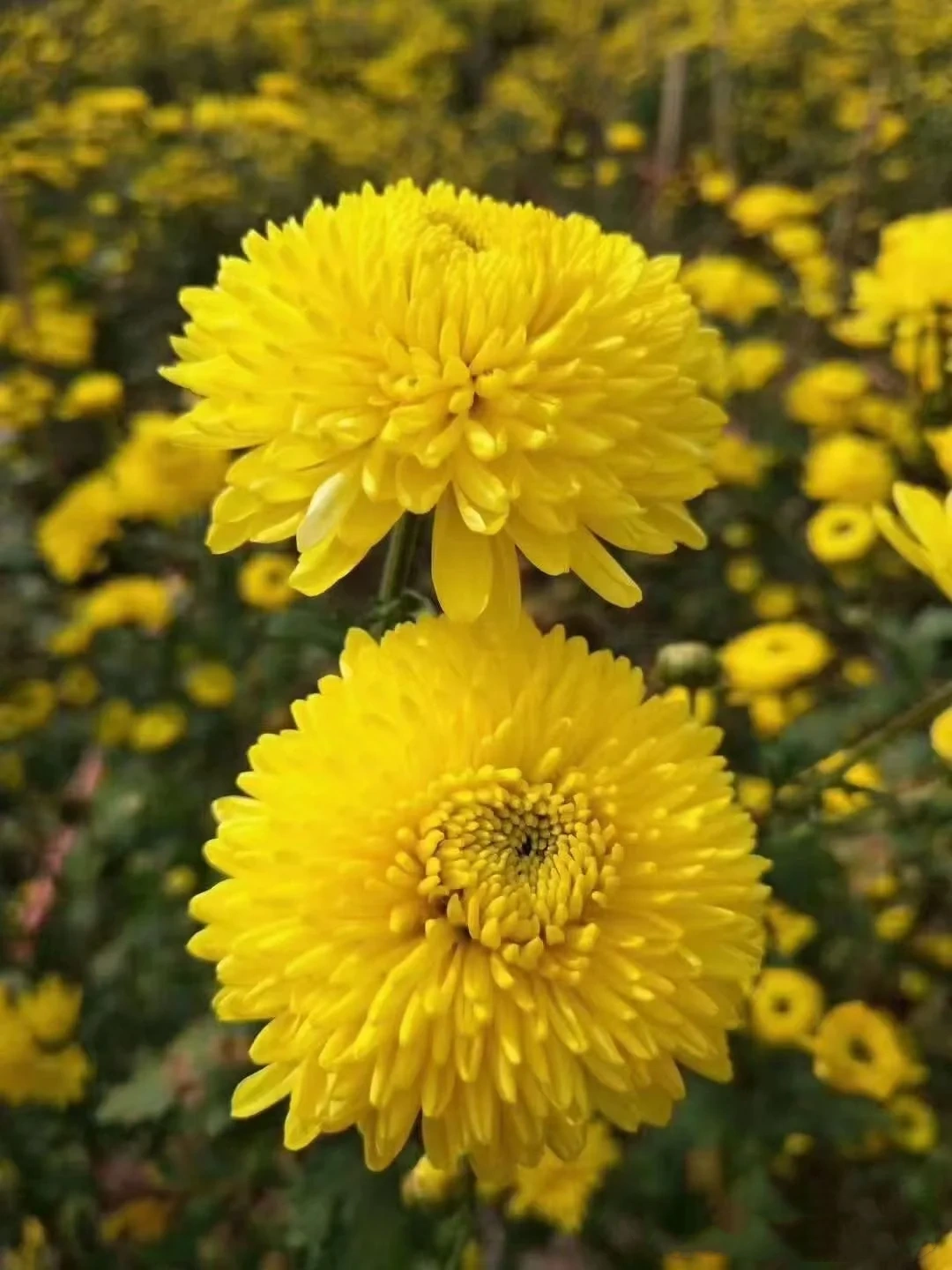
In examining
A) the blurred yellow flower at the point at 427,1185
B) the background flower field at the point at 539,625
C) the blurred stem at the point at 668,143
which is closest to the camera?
the blurred yellow flower at the point at 427,1185

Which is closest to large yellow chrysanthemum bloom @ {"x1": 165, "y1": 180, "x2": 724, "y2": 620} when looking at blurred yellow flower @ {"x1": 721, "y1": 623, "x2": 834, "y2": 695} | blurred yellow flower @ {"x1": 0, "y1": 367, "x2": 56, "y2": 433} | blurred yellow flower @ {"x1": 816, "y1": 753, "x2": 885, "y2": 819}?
blurred yellow flower @ {"x1": 816, "y1": 753, "x2": 885, "y2": 819}

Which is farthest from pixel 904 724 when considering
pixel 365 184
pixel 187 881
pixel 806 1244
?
pixel 806 1244

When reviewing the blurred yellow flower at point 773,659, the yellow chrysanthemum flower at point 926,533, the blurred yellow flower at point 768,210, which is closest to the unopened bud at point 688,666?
the yellow chrysanthemum flower at point 926,533

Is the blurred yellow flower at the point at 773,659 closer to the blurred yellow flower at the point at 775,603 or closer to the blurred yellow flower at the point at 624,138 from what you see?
the blurred yellow flower at the point at 775,603

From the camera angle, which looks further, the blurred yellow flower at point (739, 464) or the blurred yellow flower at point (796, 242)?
the blurred yellow flower at point (796, 242)

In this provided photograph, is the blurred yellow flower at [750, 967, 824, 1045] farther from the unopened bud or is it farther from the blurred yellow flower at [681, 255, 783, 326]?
the blurred yellow flower at [681, 255, 783, 326]

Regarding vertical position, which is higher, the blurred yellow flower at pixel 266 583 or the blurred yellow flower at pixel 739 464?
the blurred yellow flower at pixel 266 583
